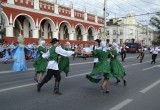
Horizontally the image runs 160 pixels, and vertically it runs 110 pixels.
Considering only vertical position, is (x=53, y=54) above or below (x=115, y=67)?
above

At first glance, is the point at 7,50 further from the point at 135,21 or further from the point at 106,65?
the point at 135,21

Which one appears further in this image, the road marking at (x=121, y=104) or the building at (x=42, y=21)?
the building at (x=42, y=21)

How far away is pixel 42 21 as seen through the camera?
38.3 meters

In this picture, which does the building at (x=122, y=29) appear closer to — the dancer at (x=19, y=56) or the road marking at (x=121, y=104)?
the dancer at (x=19, y=56)

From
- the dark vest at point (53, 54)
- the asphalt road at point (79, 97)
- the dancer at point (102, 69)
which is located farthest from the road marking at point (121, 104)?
the dark vest at point (53, 54)

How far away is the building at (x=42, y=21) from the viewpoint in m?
30.5

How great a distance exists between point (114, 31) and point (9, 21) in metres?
62.5

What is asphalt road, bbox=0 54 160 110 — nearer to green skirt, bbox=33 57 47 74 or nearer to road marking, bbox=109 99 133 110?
road marking, bbox=109 99 133 110

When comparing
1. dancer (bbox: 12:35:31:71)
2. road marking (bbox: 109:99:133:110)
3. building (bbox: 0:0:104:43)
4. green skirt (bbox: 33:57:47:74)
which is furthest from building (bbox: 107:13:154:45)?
road marking (bbox: 109:99:133:110)

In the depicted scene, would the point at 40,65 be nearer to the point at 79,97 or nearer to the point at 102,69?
the point at 102,69

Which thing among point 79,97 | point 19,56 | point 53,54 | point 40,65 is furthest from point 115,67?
point 19,56

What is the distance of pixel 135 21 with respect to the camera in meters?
95.5

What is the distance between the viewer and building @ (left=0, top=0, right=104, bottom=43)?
30.5 metres

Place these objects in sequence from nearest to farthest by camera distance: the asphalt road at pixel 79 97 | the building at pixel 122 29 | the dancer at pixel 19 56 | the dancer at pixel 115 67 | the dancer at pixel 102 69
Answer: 1. the asphalt road at pixel 79 97
2. the dancer at pixel 102 69
3. the dancer at pixel 115 67
4. the dancer at pixel 19 56
5. the building at pixel 122 29
